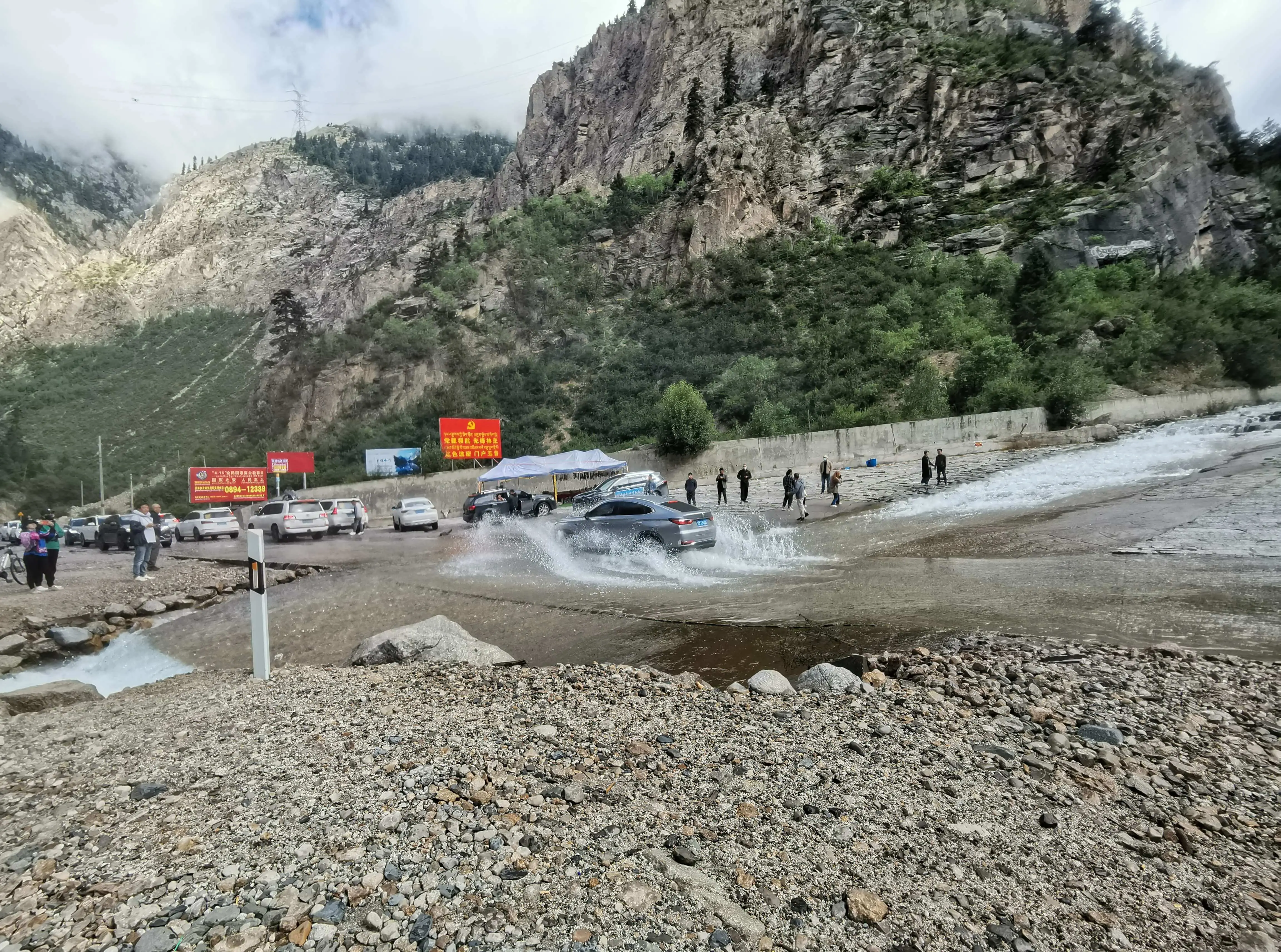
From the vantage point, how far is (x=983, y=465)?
2233 centimetres

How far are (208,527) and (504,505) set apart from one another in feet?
45.1

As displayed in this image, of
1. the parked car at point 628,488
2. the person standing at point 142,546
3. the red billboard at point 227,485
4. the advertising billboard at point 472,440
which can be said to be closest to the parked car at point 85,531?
the red billboard at point 227,485

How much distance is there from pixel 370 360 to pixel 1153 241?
2145 inches

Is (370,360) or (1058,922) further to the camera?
(370,360)

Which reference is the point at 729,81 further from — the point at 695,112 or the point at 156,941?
the point at 156,941

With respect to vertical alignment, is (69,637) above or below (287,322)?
below

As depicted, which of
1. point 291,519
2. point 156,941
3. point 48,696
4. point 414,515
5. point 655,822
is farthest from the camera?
point 414,515

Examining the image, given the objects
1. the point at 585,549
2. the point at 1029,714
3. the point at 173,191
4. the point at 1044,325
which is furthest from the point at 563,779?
the point at 173,191

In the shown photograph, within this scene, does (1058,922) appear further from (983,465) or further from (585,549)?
(983,465)

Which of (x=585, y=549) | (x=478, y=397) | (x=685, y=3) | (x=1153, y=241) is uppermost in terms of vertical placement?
(x=685, y=3)

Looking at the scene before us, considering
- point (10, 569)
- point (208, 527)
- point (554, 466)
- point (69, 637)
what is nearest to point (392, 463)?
point (208, 527)

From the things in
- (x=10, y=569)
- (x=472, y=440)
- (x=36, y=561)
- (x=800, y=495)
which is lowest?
(x=10, y=569)

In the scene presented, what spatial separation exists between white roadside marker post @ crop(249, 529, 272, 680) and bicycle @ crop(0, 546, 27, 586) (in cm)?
1172

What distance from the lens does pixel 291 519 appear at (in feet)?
73.8
